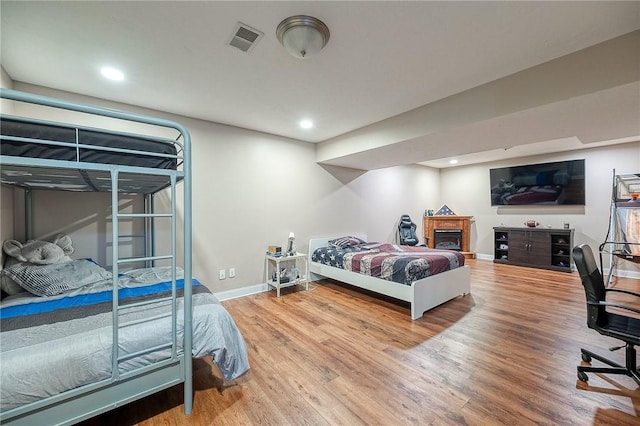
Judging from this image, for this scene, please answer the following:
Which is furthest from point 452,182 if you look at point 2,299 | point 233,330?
point 2,299

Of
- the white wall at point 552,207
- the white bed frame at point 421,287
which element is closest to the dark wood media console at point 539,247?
the white wall at point 552,207

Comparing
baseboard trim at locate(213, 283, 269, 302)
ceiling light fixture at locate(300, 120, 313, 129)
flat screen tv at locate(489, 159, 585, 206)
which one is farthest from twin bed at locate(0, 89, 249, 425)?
flat screen tv at locate(489, 159, 585, 206)

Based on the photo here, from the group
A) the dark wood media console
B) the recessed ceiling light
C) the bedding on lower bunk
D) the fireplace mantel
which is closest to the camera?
the recessed ceiling light

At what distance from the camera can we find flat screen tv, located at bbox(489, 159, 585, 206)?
5.23 m

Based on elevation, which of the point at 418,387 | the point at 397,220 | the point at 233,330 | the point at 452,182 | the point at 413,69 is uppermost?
the point at 413,69

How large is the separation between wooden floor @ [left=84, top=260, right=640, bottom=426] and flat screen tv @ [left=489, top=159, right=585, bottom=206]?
2.91m

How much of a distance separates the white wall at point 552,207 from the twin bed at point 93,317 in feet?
21.8

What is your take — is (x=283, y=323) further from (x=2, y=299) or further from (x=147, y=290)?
(x=2, y=299)

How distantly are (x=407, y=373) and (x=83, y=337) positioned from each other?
2.08 meters

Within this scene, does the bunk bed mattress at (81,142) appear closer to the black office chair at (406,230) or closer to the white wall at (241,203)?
the white wall at (241,203)

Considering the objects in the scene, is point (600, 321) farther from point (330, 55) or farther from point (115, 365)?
point (115, 365)

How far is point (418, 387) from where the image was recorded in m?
1.88

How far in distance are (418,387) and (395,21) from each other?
2.50 meters

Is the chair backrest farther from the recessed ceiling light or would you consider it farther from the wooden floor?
the recessed ceiling light
